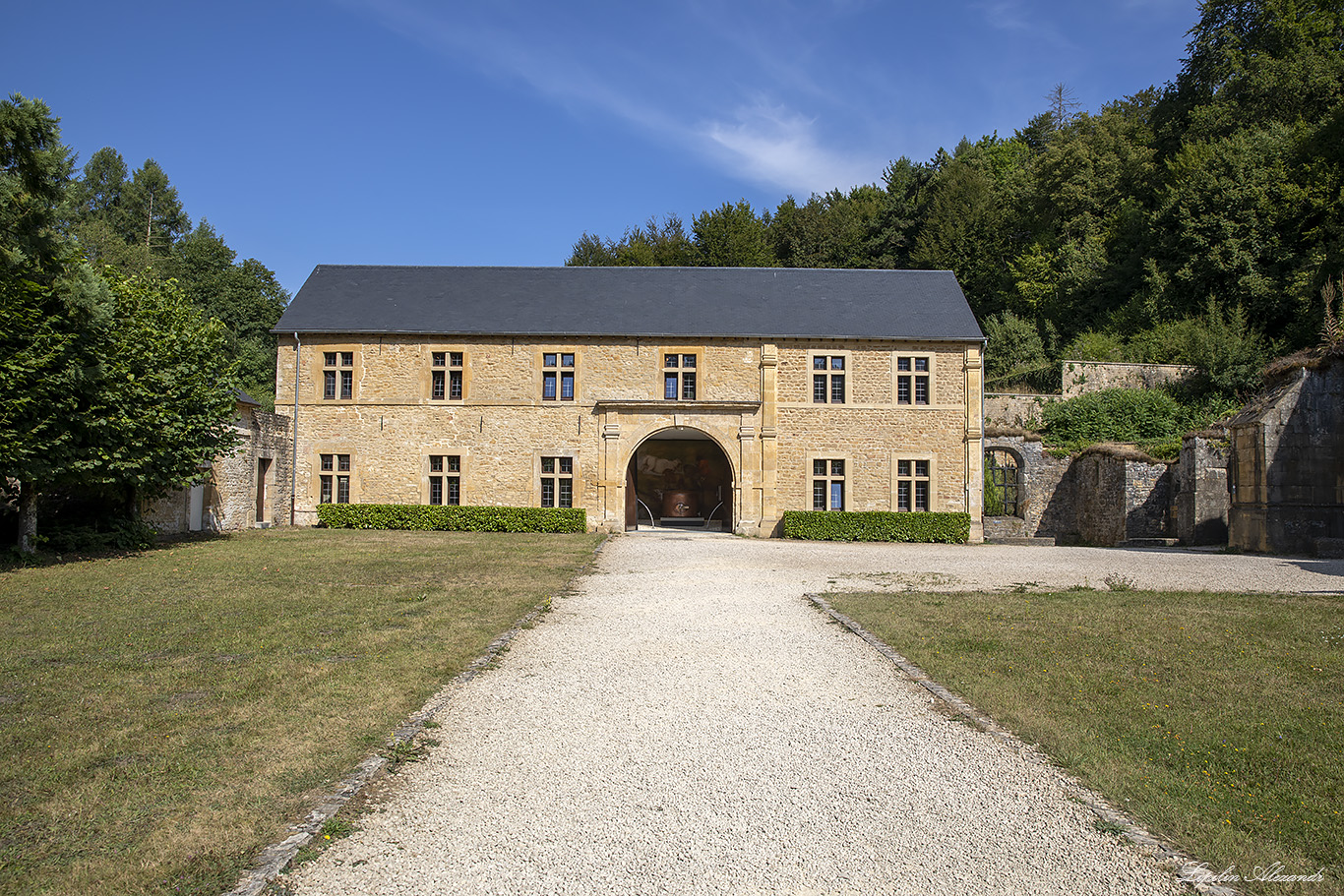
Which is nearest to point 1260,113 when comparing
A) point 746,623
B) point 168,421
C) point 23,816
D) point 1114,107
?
point 1114,107

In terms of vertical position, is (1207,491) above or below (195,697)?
above

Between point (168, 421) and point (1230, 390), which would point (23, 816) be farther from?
point (1230, 390)

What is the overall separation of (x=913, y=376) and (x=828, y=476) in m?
3.81

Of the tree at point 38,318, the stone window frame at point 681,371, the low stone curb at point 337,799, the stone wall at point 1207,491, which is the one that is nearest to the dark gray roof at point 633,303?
the stone window frame at point 681,371

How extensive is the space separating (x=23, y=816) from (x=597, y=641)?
481 centimetres

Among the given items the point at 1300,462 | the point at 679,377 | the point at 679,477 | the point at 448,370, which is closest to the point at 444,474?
the point at 448,370

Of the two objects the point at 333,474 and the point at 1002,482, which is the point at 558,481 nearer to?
the point at 333,474

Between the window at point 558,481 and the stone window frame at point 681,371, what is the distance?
3.40 m

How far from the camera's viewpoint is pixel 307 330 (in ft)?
78.0

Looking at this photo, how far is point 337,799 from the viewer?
384cm

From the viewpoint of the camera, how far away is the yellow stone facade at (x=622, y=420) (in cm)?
2308

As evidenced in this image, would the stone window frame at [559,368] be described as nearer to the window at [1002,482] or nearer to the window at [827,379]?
the window at [827,379]

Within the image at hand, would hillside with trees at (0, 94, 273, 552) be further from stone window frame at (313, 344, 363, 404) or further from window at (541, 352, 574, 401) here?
window at (541, 352, 574, 401)

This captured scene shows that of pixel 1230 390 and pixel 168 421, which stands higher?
pixel 1230 390
